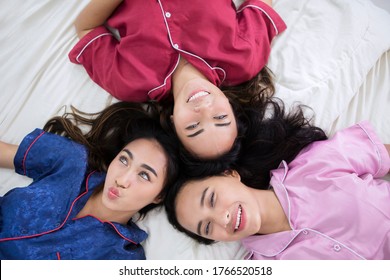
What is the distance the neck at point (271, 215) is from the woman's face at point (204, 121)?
26 cm

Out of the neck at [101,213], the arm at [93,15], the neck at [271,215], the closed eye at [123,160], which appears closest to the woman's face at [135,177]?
the closed eye at [123,160]

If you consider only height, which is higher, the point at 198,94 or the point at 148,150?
the point at 198,94

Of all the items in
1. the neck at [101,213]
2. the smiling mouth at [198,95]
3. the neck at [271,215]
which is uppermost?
the smiling mouth at [198,95]

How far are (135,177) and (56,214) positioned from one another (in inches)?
14.1

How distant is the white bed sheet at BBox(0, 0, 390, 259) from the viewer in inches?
60.2

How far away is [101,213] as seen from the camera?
1393 mm

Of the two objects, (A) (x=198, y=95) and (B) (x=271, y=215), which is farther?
(B) (x=271, y=215)

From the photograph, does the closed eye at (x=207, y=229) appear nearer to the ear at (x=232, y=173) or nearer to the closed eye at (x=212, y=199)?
the closed eye at (x=212, y=199)

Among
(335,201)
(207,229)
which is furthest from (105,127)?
(335,201)

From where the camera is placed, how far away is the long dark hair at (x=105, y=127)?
149cm

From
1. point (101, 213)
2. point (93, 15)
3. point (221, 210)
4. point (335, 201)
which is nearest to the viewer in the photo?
point (221, 210)

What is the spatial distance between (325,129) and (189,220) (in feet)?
2.39

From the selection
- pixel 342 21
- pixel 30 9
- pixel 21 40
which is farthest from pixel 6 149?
pixel 342 21

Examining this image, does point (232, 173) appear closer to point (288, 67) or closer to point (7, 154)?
point (288, 67)
